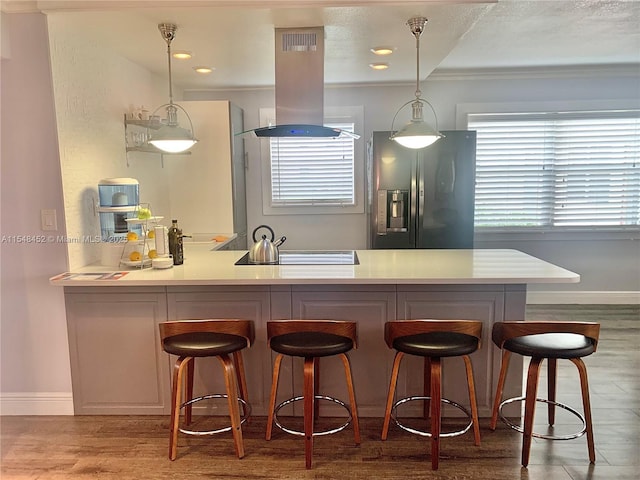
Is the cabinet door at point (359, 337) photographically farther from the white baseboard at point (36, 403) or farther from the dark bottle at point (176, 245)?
the white baseboard at point (36, 403)

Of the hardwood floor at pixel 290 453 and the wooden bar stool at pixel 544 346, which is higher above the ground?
the wooden bar stool at pixel 544 346

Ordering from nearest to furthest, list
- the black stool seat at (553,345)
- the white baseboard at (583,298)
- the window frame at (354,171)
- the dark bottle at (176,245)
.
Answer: the black stool seat at (553,345)
the dark bottle at (176,245)
the window frame at (354,171)
the white baseboard at (583,298)

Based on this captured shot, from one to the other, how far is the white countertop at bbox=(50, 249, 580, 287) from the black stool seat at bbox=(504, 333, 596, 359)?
300 mm

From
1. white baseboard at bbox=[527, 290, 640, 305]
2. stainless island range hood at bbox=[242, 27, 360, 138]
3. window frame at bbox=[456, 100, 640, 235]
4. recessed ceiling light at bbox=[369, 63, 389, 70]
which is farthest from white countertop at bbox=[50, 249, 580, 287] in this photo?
white baseboard at bbox=[527, 290, 640, 305]

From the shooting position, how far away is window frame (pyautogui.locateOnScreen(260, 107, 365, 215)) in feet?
16.3

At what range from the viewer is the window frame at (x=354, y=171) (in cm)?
496

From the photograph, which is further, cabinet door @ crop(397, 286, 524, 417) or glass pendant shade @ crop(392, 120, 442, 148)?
glass pendant shade @ crop(392, 120, 442, 148)

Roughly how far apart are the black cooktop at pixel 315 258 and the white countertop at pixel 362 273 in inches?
3.5

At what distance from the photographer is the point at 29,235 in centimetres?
272

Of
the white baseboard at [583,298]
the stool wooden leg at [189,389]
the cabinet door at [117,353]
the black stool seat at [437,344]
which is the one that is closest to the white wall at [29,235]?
the cabinet door at [117,353]

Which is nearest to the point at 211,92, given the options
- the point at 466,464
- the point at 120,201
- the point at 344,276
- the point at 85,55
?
the point at 85,55

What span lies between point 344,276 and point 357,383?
2.15ft

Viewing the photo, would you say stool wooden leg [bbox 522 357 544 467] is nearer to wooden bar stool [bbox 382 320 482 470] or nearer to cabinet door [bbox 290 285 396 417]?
wooden bar stool [bbox 382 320 482 470]

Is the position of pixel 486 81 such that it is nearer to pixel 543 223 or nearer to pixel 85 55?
pixel 543 223
